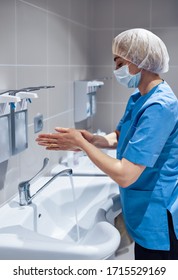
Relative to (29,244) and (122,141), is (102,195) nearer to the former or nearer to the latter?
(122,141)

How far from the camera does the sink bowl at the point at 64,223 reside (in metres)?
1.38

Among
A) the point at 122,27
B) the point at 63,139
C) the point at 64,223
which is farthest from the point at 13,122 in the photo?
the point at 122,27

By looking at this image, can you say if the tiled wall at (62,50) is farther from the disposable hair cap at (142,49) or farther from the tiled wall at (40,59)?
the disposable hair cap at (142,49)

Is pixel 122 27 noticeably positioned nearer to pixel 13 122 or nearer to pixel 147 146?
pixel 13 122

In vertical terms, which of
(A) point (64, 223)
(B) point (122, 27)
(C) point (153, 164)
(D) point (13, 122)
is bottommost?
(A) point (64, 223)

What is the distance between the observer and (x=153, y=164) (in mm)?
1539

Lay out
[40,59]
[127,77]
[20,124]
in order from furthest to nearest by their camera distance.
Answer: [40,59]
[20,124]
[127,77]

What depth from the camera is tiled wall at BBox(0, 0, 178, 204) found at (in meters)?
1.84

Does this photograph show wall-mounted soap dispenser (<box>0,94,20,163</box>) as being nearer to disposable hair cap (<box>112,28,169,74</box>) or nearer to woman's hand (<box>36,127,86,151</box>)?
woman's hand (<box>36,127,86,151</box>)

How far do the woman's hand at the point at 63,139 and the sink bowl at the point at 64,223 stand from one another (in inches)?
11.7

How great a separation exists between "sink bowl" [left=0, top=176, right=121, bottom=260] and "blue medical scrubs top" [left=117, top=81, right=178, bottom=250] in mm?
148

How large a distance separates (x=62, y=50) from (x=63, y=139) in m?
1.07

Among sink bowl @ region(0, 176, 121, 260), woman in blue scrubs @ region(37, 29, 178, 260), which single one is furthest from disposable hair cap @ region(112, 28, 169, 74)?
sink bowl @ region(0, 176, 121, 260)

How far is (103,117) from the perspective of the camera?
137 inches
